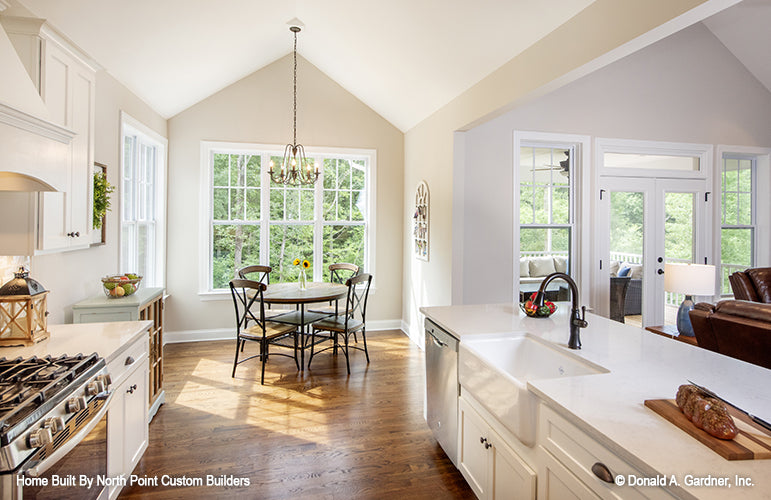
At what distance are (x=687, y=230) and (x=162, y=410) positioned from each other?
575 centimetres

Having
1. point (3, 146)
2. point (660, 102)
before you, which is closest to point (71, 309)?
point (3, 146)

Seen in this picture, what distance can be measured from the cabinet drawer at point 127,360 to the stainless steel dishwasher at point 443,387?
1.69m

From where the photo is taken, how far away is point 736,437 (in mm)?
1038

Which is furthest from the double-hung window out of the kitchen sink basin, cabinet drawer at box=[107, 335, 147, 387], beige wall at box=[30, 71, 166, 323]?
the kitchen sink basin

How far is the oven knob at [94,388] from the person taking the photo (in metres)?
1.56

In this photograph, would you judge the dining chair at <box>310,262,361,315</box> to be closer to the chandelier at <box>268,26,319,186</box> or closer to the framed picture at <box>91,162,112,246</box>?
the chandelier at <box>268,26,319,186</box>

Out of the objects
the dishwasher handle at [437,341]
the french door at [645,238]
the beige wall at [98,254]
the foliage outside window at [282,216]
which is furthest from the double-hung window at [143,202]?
the french door at [645,238]

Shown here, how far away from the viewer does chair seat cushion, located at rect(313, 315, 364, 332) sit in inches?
159

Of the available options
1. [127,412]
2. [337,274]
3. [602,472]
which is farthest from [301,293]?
[602,472]

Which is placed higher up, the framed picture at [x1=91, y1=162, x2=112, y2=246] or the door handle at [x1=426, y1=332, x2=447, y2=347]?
the framed picture at [x1=91, y1=162, x2=112, y2=246]

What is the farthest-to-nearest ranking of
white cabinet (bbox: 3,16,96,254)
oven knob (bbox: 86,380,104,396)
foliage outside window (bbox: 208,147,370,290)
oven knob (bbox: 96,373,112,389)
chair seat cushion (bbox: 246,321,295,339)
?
foliage outside window (bbox: 208,147,370,290) < chair seat cushion (bbox: 246,321,295,339) < white cabinet (bbox: 3,16,96,254) < oven knob (bbox: 96,373,112,389) < oven knob (bbox: 86,380,104,396)

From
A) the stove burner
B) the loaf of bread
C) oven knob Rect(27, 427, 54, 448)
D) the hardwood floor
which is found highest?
the loaf of bread

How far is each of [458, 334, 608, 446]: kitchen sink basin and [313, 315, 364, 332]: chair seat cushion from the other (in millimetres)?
2030

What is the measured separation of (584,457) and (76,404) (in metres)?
1.74
